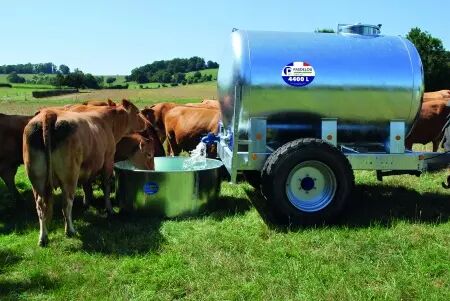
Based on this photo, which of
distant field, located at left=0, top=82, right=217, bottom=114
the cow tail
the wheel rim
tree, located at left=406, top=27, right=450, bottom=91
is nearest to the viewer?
the cow tail

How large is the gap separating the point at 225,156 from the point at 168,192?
41.3 inches

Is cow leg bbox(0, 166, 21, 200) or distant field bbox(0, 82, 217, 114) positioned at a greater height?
distant field bbox(0, 82, 217, 114)

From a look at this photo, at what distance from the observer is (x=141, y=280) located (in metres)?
4.84

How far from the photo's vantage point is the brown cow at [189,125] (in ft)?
34.5

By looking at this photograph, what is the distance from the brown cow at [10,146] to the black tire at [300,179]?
13.1 feet

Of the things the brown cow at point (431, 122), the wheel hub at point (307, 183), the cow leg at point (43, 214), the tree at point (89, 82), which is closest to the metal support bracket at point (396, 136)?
the wheel hub at point (307, 183)

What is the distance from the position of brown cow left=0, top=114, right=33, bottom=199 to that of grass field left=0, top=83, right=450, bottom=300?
2.26 ft

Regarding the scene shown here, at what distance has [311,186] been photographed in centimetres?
660

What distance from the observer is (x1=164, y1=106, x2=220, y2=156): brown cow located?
10508 mm

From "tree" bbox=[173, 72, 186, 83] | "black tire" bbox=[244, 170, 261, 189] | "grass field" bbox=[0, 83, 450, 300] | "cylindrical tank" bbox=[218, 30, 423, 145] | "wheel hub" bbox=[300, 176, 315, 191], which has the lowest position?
"grass field" bbox=[0, 83, 450, 300]

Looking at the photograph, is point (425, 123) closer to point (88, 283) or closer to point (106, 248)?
point (106, 248)

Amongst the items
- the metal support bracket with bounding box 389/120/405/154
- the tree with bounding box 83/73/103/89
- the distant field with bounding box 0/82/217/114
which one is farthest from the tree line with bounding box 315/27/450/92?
the tree with bounding box 83/73/103/89

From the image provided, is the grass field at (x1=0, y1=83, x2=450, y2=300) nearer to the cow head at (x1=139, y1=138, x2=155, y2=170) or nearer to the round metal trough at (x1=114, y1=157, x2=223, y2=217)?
the round metal trough at (x1=114, y1=157, x2=223, y2=217)

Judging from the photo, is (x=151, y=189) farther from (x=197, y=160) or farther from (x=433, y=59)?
(x=433, y=59)
